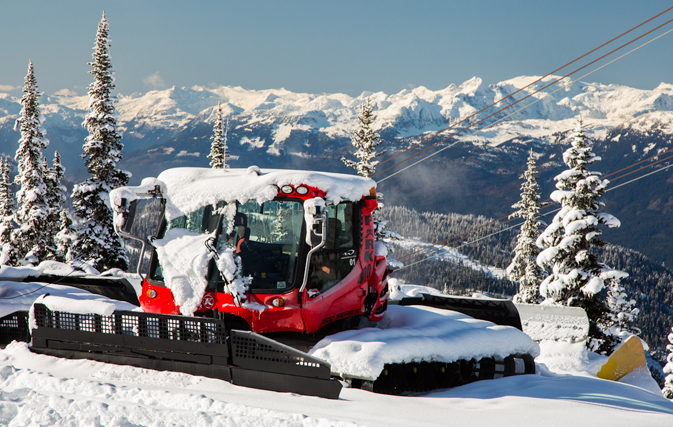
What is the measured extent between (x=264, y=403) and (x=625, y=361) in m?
7.16

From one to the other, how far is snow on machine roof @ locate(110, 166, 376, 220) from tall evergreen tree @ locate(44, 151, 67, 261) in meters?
29.1

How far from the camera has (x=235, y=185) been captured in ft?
21.9

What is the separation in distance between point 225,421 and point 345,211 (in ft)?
11.4

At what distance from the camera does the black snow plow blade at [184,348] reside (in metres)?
5.59

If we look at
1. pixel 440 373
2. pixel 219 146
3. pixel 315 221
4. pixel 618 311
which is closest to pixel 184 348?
pixel 315 221

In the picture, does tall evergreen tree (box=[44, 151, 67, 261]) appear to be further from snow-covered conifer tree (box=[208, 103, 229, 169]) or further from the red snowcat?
the red snowcat

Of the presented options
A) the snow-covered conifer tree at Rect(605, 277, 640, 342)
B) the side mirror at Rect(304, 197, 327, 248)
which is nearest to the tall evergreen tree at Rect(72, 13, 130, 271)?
the side mirror at Rect(304, 197, 327, 248)

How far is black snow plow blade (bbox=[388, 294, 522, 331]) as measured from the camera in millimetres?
9531

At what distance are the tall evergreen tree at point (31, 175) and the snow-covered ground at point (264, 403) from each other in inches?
1093

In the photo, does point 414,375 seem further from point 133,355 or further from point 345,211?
point 133,355

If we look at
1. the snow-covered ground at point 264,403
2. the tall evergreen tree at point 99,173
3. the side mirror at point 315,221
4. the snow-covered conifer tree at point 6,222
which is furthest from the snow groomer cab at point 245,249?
the snow-covered conifer tree at point 6,222

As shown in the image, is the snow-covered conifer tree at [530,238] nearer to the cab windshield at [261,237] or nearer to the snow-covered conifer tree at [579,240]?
the snow-covered conifer tree at [579,240]

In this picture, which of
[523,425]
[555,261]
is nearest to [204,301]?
[523,425]

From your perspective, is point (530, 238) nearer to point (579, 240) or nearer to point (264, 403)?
point (579, 240)
